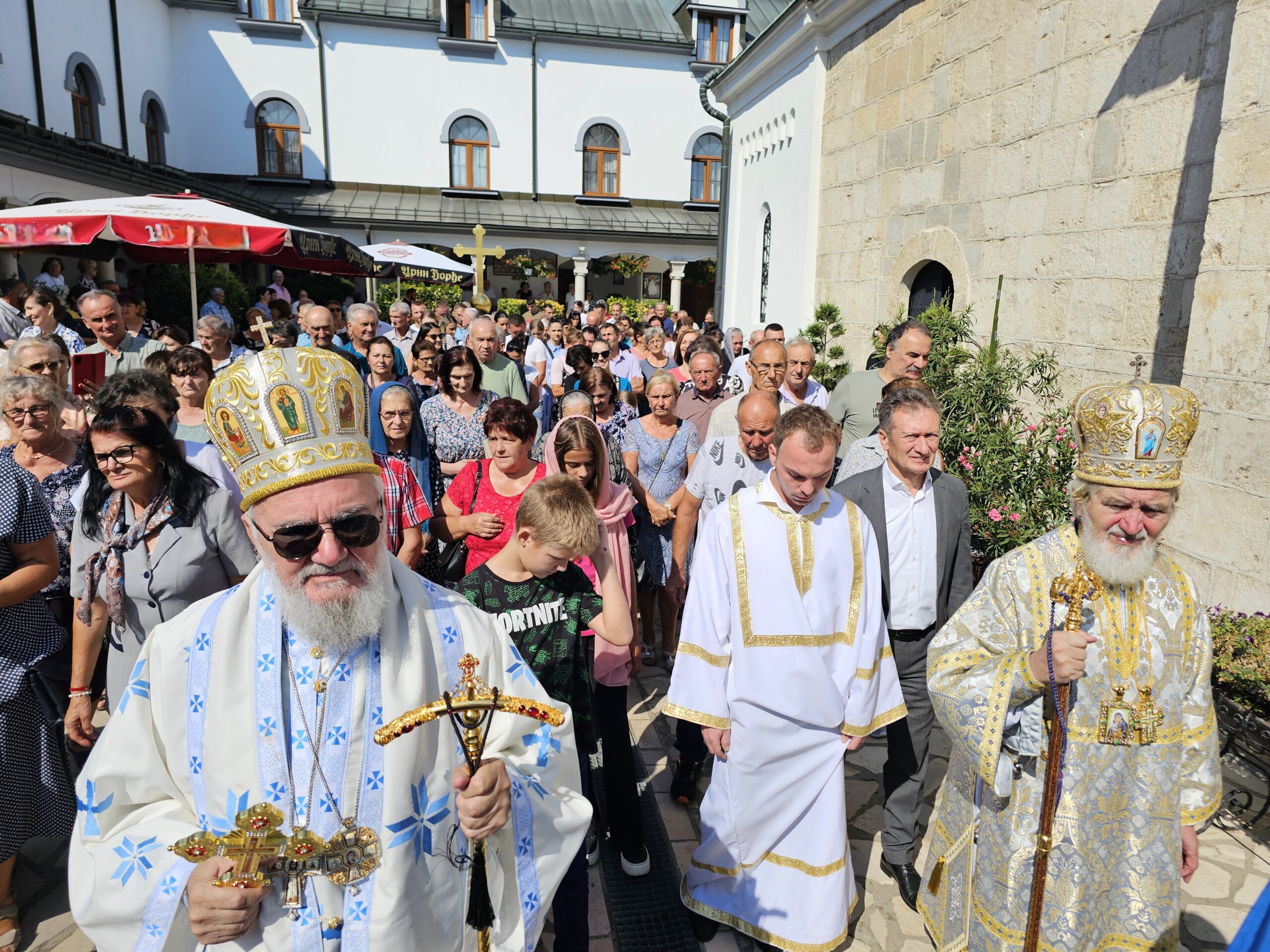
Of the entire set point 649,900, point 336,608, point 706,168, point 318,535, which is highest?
point 706,168

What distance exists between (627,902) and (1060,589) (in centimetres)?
221

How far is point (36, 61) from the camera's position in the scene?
16.1 metres

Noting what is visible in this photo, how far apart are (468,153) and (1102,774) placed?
29.5m

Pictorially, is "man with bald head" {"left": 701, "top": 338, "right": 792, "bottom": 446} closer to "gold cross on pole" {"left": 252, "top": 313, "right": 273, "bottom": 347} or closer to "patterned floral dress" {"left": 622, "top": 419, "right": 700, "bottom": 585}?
"patterned floral dress" {"left": 622, "top": 419, "right": 700, "bottom": 585}

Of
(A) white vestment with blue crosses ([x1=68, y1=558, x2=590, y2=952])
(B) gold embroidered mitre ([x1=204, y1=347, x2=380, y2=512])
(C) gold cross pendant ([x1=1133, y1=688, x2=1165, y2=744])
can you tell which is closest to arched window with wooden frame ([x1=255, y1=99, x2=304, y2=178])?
(B) gold embroidered mitre ([x1=204, y1=347, x2=380, y2=512])

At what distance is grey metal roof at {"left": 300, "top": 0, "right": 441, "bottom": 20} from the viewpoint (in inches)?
1026

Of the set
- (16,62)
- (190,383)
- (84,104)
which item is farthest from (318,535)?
(84,104)

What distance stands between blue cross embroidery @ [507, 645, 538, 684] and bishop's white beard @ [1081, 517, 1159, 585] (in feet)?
5.80

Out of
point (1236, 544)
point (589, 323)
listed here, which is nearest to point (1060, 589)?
point (1236, 544)

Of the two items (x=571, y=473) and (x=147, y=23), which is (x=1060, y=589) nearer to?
(x=571, y=473)

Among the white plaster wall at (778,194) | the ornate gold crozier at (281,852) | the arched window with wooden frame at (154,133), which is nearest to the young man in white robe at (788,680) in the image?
the ornate gold crozier at (281,852)

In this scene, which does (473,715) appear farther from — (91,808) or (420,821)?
(91,808)

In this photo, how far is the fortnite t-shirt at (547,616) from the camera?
2807mm

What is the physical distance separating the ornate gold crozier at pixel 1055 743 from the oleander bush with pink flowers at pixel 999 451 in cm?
232
